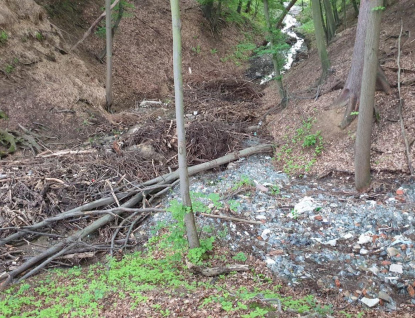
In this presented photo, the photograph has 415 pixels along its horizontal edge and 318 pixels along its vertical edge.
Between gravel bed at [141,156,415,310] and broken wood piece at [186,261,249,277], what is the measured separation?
1.55 feet

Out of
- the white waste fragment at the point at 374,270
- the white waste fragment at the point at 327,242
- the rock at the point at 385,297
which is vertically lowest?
the rock at the point at 385,297

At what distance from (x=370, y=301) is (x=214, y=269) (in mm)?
2176

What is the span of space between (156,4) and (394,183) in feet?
62.3

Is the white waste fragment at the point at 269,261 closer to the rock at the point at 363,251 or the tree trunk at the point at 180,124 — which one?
the tree trunk at the point at 180,124

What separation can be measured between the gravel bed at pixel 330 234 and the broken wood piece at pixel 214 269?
18.6 inches

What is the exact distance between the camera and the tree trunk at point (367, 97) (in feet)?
19.2

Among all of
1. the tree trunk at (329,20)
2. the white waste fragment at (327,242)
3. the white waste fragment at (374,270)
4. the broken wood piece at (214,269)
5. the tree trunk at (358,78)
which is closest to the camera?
the white waste fragment at (374,270)

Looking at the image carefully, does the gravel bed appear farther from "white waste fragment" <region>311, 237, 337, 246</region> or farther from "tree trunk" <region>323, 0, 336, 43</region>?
"tree trunk" <region>323, 0, 336, 43</region>

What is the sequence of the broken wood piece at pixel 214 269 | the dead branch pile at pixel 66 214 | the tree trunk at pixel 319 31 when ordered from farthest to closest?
1. the tree trunk at pixel 319 31
2. the dead branch pile at pixel 66 214
3. the broken wood piece at pixel 214 269

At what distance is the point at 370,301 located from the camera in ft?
14.8

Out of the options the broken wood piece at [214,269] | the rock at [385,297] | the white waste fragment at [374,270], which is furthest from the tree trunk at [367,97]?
the broken wood piece at [214,269]

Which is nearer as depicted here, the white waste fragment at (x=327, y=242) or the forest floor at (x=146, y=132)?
the forest floor at (x=146, y=132)

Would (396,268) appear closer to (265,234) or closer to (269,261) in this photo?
(269,261)

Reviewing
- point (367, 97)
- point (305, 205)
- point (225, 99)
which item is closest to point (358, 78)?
point (367, 97)
